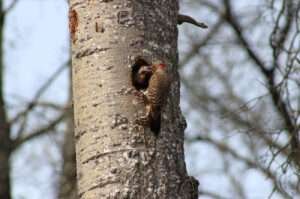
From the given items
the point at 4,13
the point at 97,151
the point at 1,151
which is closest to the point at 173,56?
the point at 97,151

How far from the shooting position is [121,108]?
99.2 inches

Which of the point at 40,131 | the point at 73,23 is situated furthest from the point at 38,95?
the point at 73,23

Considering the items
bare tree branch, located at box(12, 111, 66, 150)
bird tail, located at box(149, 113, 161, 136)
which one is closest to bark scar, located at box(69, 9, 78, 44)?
bird tail, located at box(149, 113, 161, 136)

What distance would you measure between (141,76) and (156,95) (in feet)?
0.21

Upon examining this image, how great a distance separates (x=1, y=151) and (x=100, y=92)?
5983mm

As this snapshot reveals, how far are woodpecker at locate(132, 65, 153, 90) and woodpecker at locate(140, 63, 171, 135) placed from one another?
0.04 ft

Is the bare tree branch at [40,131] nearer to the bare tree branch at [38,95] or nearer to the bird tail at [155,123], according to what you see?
the bare tree branch at [38,95]

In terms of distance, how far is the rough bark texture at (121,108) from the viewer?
246 centimetres

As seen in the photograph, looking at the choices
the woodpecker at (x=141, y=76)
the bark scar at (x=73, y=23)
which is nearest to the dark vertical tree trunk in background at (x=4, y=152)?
the bark scar at (x=73, y=23)

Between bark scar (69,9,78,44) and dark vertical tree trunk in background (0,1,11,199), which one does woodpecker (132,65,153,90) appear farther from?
dark vertical tree trunk in background (0,1,11,199)

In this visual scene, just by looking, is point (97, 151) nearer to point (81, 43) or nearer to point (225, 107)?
point (81, 43)

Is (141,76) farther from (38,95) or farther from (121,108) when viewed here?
(38,95)

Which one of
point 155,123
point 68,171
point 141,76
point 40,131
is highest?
point 40,131

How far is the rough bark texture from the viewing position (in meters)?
2.46
